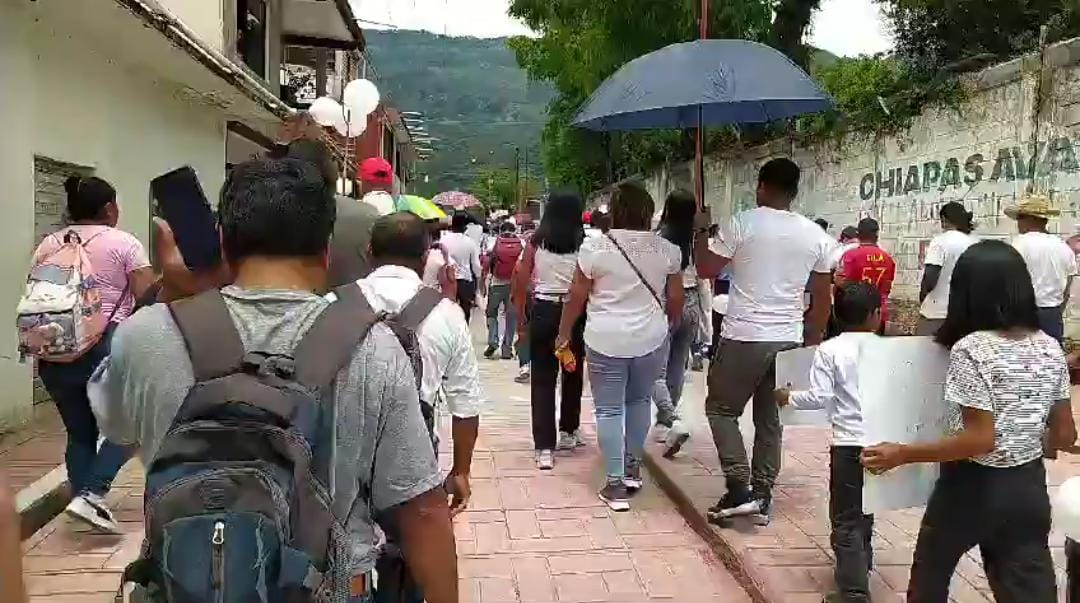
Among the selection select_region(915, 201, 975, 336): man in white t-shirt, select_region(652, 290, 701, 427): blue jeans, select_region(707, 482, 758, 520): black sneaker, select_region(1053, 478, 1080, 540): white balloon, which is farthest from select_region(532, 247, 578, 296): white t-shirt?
select_region(1053, 478, 1080, 540): white balloon

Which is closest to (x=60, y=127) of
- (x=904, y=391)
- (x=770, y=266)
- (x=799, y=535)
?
(x=770, y=266)

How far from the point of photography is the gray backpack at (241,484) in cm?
153

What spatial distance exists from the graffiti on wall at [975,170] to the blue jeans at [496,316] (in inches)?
172

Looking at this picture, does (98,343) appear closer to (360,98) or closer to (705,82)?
(705,82)

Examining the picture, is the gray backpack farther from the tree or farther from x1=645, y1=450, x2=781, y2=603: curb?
the tree

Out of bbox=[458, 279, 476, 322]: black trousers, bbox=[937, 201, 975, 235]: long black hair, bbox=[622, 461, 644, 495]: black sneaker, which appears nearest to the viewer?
bbox=[622, 461, 644, 495]: black sneaker

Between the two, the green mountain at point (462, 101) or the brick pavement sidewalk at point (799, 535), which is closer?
the brick pavement sidewalk at point (799, 535)

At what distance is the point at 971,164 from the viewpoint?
9555mm

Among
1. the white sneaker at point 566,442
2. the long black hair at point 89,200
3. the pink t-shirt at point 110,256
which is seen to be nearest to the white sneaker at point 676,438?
the white sneaker at point 566,442

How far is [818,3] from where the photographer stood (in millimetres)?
14836

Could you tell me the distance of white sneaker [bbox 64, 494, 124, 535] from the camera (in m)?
4.74

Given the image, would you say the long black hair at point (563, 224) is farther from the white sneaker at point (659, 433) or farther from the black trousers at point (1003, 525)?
the black trousers at point (1003, 525)

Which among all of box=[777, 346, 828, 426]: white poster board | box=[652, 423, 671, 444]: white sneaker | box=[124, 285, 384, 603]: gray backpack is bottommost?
box=[652, 423, 671, 444]: white sneaker

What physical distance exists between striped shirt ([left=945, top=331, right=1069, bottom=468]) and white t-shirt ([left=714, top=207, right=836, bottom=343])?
6.10 feet
